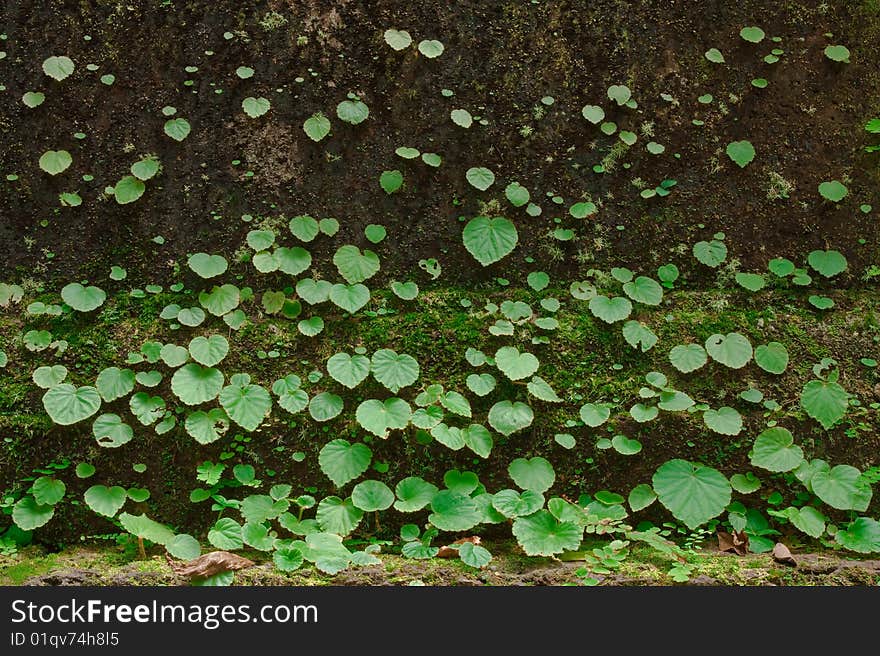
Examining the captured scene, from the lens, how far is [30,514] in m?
2.84

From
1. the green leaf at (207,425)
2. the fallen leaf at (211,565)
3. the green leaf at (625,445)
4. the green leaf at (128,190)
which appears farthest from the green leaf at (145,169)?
the green leaf at (625,445)

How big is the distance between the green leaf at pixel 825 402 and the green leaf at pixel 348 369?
76.7 inches

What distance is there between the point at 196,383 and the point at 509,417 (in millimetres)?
1374

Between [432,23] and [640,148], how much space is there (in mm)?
1235

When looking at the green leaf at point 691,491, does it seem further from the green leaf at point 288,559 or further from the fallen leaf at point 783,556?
the green leaf at point 288,559

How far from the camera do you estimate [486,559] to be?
8.34 feet

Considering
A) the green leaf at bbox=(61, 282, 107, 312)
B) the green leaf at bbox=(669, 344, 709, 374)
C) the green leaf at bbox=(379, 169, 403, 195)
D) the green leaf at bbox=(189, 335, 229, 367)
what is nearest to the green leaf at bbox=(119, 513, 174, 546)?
the green leaf at bbox=(189, 335, 229, 367)

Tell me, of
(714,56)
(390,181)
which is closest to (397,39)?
(390,181)

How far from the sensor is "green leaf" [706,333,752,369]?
3111mm

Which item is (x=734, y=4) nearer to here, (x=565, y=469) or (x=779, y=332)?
(x=779, y=332)

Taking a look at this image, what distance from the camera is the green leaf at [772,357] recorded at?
3.12 metres

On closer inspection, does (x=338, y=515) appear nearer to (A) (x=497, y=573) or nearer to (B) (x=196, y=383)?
(A) (x=497, y=573)

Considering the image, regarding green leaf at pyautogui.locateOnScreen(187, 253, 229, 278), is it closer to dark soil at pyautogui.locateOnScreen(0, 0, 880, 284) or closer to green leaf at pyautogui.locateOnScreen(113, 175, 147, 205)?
dark soil at pyautogui.locateOnScreen(0, 0, 880, 284)

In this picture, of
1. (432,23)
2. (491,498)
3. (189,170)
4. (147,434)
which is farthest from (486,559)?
(432,23)
